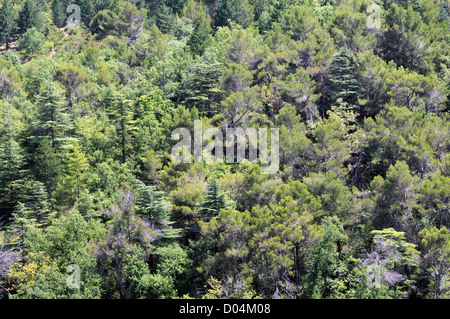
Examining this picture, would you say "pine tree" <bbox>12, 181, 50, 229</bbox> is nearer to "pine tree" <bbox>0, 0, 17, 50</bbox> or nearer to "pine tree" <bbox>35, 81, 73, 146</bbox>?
"pine tree" <bbox>35, 81, 73, 146</bbox>

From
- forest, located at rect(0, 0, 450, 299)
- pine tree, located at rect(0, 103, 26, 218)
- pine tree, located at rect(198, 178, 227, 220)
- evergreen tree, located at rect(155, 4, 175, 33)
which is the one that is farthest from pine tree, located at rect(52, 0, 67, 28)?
pine tree, located at rect(198, 178, 227, 220)

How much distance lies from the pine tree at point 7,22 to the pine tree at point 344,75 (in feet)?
249

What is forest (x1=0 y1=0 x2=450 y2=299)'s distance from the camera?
35.3 m

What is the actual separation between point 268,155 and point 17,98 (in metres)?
34.2

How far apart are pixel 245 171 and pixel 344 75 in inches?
715

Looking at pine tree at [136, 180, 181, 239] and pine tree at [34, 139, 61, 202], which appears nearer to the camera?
pine tree at [136, 180, 181, 239]

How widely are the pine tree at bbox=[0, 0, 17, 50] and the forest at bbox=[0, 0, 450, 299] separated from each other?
124 feet

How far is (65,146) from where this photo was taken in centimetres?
4791

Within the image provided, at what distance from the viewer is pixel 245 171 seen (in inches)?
1702

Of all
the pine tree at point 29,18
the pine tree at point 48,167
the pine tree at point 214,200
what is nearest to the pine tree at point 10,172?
the pine tree at point 48,167
